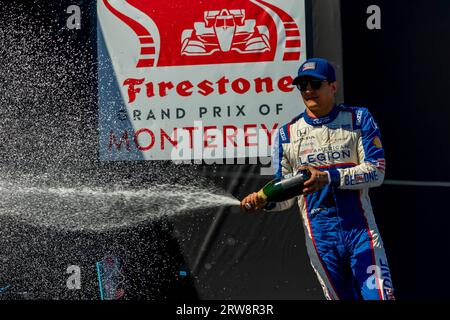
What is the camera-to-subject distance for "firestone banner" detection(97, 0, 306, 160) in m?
5.56

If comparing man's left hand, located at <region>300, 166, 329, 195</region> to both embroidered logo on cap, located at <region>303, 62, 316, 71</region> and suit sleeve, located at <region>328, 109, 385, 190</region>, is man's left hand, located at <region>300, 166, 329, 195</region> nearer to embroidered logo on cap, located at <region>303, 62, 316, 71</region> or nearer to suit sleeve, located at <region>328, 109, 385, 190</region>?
suit sleeve, located at <region>328, 109, 385, 190</region>

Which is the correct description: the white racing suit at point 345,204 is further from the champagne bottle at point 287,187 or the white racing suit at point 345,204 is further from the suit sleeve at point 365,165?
the champagne bottle at point 287,187

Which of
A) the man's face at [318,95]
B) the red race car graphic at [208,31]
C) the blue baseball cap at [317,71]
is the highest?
the red race car graphic at [208,31]

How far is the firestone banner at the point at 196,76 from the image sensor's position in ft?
18.2

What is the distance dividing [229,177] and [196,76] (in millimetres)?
745

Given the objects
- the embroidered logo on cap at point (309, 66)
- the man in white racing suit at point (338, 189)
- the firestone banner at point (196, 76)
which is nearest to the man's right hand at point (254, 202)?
the man in white racing suit at point (338, 189)

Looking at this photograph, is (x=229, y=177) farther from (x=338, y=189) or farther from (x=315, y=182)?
(x=315, y=182)

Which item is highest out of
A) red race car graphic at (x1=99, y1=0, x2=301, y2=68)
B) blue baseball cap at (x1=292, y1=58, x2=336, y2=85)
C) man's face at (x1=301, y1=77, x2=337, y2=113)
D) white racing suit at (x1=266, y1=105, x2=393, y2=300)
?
red race car graphic at (x1=99, y1=0, x2=301, y2=68)

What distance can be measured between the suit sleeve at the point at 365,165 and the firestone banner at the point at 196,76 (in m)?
1.15

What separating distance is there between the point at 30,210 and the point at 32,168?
0.32 meters

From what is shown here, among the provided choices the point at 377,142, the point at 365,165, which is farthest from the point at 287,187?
the point at 377,142

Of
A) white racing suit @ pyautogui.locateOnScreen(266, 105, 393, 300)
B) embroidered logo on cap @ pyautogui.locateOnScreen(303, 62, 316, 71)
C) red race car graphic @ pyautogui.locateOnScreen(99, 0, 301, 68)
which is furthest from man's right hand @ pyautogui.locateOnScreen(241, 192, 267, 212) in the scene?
red race car graphic @ pyautogui.locateOnScreen(99, 0, 301, 68)

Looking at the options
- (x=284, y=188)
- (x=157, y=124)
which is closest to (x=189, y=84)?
(x=157, y=124)

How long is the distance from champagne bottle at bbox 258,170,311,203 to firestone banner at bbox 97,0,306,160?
132 centimetres
